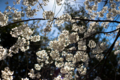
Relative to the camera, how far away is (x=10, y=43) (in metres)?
6.38

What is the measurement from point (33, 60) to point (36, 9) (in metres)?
4.79

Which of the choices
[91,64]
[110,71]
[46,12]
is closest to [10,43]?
[46,12]

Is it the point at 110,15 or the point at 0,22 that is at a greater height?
the point at 0,22

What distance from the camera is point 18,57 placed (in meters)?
6.30

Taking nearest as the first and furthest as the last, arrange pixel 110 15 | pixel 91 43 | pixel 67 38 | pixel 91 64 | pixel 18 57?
pixel 67 38 → pixel 91 43 → pixel 110 15 → pixel 18 57 → pixel 91 64

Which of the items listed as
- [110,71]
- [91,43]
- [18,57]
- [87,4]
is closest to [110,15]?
[87,4]

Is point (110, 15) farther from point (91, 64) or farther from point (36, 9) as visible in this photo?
point (91, 64)

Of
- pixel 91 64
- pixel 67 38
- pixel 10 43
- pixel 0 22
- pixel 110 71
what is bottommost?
pixel 110 71

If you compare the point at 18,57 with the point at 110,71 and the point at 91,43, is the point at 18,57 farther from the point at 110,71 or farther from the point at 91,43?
the point at 110,71

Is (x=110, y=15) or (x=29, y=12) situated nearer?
(x=29, y=12)

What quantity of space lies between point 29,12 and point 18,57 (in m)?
4.63

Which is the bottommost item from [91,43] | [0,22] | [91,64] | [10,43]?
[91,64]

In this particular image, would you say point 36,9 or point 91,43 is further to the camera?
point 91,43

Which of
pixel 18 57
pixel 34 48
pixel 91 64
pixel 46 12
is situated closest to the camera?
pixel 46 12
